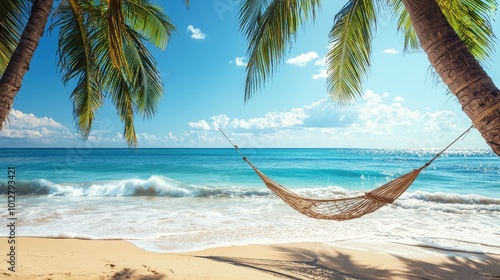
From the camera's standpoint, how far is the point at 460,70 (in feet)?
3.91

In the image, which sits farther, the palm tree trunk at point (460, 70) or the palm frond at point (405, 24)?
the palm frond at point (405, 24)

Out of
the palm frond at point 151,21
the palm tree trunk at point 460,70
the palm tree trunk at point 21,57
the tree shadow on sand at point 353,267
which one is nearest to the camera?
the palm tree trunk at point 460,70

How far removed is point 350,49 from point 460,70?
1.49 meters

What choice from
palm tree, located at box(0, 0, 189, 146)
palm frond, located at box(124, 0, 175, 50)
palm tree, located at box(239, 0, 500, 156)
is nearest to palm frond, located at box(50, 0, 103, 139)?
palm tree, located at box(0, 0, 189, 146)

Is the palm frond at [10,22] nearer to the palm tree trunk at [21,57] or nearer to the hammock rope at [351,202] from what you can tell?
the palm tree trunk at [21,57]

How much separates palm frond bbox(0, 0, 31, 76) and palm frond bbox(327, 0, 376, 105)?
233 cm

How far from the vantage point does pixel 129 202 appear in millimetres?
5805

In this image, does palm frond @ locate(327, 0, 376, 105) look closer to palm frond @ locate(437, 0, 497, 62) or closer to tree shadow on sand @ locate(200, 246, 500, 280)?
palm frond @ locate(437, 0, 497, 62)

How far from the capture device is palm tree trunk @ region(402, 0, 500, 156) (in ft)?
3.65

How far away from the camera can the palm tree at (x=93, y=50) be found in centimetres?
159

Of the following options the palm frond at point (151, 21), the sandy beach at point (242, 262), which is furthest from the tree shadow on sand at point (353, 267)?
the palm frond at point (151, 21)

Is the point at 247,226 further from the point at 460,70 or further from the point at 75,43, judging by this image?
the point at 460,70

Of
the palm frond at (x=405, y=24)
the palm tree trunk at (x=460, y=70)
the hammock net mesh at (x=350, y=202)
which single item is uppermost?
the palm frond at (x=405, y=24)

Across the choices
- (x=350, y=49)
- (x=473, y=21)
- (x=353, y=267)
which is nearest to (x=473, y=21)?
(x=473, y=21)
